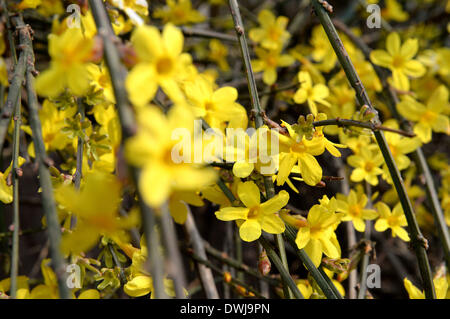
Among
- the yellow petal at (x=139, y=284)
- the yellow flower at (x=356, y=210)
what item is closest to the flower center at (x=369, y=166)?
the yellow flower at (x=356, y=210)

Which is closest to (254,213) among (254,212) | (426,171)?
(254,212)

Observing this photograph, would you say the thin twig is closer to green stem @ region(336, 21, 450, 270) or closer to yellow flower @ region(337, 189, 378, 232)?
yellow flower @ region(337, 189, 378, 232)

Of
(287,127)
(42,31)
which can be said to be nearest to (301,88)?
(287,127)

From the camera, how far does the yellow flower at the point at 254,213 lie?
77 cm

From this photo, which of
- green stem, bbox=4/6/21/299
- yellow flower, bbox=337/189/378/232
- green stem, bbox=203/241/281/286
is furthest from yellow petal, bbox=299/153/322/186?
green stem, bbox=4/6/21/299

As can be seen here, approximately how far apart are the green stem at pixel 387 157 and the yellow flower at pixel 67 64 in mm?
582

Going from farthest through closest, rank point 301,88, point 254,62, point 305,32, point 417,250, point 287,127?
point 305,32 < point 254,62 < point 301,88 < point 417,250 < point 287,127

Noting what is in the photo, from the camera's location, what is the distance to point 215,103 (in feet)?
2.96

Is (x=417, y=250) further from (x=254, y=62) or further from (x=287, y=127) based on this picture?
(x=254, y=62)

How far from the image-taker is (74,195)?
1.68 feet

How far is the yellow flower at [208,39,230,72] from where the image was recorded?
197 cm

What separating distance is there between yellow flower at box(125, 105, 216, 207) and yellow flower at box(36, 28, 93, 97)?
145mm

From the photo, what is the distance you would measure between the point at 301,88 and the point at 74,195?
0.89 meters

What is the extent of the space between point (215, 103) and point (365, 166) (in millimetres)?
553
